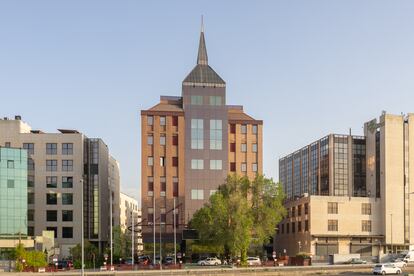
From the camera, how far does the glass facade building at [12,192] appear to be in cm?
11912

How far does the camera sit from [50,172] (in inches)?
5901

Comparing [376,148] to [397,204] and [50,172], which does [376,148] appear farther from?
[50,172]

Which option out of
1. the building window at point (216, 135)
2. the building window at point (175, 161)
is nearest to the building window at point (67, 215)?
the building window at point (175, 161)

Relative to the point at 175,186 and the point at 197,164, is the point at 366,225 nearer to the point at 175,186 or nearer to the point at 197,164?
the point at 197,164

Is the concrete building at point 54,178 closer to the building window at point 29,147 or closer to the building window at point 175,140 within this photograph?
the building window at point 29,147

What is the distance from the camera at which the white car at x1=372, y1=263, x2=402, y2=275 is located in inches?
3217

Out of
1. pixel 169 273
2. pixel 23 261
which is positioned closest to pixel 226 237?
pixel 169 273

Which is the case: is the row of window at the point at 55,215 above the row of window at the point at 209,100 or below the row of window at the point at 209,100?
below

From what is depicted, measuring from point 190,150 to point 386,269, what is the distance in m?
70.4

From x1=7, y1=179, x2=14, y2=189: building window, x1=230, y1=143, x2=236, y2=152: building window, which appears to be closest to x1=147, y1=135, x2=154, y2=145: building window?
x1=230, y1=143, x2=236, y2=152: building window

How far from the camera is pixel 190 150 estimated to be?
473 ft

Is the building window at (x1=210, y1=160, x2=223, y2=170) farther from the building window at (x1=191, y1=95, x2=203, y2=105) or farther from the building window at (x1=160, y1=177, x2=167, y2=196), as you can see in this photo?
the building window at (x1=191, y1=95, x2=203, y2=105)

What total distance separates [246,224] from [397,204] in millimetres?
56695

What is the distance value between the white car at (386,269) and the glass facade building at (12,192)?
72.7 metres
